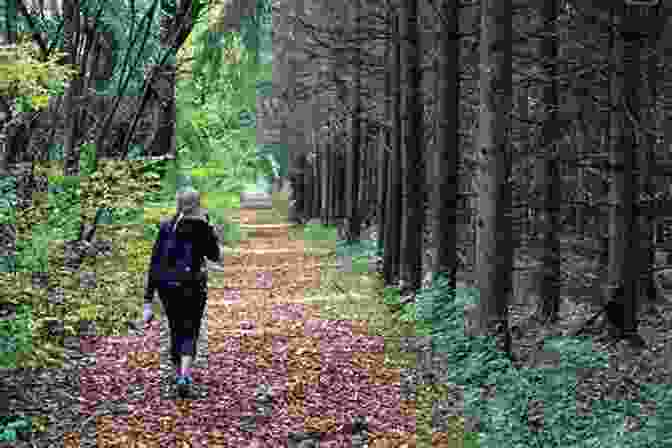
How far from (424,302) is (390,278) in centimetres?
451

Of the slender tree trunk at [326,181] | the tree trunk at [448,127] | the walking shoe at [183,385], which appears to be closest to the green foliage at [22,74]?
the walking shoe at [183,385]

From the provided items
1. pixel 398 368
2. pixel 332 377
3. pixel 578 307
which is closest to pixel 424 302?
pixel 398 368

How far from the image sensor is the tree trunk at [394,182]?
55.9 ft

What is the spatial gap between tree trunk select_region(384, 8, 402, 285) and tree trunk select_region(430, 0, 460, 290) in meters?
3.33

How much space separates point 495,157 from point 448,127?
138 inches

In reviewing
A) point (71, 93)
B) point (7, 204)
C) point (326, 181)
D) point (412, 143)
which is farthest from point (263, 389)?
point (326, 181)

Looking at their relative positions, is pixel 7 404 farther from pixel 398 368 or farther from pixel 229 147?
pixel 229 147

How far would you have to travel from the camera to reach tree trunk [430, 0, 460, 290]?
13281 mm

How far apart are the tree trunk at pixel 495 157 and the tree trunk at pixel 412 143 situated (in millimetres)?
5177

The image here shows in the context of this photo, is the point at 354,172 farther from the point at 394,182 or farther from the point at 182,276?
the point at 182,276

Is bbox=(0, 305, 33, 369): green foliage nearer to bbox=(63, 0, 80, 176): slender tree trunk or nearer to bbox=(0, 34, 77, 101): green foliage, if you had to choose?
bbox=(0, 34, 77, 101): green foliage

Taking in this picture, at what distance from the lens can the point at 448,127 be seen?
13.5 metres

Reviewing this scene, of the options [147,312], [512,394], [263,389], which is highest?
[147,312]

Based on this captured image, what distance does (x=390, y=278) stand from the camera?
1784 cm
